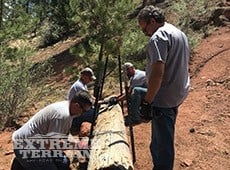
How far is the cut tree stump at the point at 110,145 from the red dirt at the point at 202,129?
1.79ft

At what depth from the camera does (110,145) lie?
4.48 metres

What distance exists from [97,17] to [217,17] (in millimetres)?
4151

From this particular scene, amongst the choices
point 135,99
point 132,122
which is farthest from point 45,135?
point 135,99

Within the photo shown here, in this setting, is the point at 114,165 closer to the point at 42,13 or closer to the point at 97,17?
the point at 97,17

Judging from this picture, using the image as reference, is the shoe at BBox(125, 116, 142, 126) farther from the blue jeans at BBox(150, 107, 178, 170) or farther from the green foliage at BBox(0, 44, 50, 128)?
the green foliage at BBox(0, 44, 50, 128)

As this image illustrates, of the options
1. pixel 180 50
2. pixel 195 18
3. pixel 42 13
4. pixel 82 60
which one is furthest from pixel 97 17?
pixel 42 13

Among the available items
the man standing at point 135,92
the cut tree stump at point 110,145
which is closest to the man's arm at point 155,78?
the cut tree stump at point 110,145

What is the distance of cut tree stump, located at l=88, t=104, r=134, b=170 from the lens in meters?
3.97

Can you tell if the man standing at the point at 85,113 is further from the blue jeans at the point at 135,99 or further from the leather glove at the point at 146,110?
the leather glove at the point at 146,110

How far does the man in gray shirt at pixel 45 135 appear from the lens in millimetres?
4234

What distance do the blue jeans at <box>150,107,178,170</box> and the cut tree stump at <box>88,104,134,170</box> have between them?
0.31 meters

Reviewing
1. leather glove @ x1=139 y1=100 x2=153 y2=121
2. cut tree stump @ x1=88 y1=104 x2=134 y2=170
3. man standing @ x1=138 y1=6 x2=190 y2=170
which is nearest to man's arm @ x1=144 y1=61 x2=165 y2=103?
man standing @ x1=138 y1=6 x2=190 y2=170

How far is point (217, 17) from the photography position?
1180 centimetres

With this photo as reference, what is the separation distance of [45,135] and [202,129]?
8.89 ft
